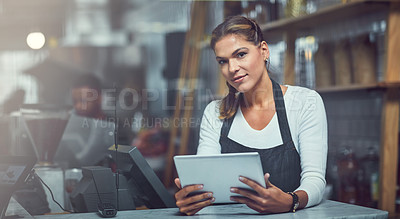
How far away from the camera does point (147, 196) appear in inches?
60.4

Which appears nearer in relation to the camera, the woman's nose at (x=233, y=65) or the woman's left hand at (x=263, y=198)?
the woman's left hand at (x=263, y=198)

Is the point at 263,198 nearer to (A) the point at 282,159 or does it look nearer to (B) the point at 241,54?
(A) the point at 282,159

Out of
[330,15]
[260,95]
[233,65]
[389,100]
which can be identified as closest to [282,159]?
[260,95]

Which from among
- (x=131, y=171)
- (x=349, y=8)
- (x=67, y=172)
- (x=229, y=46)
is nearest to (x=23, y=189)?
(x=67, y=172)

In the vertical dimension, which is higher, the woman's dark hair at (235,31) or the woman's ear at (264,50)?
the woman's dark hair at (235,31)

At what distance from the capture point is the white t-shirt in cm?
149

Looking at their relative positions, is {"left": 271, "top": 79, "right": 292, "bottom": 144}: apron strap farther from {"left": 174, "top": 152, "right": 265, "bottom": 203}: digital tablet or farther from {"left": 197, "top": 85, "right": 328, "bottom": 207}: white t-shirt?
{"left": 174, "top": 152, "right": 265, "bottom": 203}: digital tablet

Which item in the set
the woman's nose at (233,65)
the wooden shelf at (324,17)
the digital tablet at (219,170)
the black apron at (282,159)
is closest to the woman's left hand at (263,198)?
the digital tablet at (219,170)

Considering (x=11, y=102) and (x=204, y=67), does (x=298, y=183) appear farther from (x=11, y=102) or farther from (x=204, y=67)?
(x=204, y=67)

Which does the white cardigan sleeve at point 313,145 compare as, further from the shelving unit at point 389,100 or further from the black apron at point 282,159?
the shelving unit at point 389,100

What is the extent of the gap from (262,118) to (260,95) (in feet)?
0.27

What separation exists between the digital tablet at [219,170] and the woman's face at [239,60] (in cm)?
45

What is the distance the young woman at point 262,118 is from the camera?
1.56 meters

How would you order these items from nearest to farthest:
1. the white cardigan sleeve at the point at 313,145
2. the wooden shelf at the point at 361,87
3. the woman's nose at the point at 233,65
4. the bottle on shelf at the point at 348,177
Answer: the white cardigan sleeve at the point at 313,145, the woman's nose at the point at 233,65, the wooden shelf at the point at 361,87, the bottle on shelf at the point at 348,177
